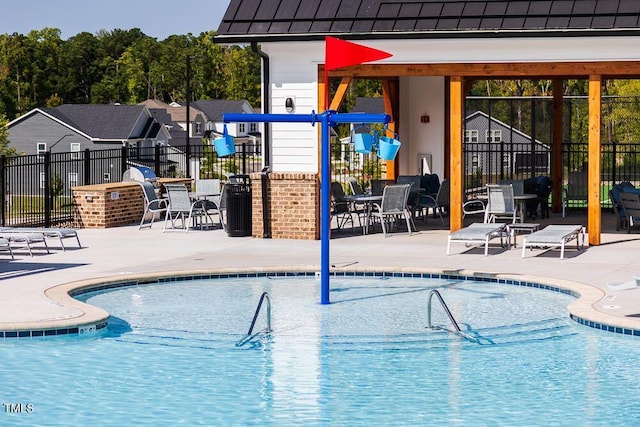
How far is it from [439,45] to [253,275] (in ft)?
17.7

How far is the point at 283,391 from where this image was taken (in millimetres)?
9758

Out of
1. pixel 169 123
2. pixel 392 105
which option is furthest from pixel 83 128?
pixel 392 105

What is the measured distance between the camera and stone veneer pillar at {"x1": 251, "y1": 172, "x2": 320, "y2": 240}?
19391 mm

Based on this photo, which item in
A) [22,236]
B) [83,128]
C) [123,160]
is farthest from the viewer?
[83,128]

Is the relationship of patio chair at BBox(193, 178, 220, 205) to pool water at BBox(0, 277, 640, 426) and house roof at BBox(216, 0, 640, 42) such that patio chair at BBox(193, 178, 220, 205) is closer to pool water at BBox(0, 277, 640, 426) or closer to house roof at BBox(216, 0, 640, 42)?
house roof at BBox(216, 0, 640, 42)

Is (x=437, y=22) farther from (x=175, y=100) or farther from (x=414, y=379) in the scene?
(x=175, y=100)

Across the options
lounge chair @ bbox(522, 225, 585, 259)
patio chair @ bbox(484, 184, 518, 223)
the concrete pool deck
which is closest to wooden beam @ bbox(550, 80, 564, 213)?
the concrete pool deck

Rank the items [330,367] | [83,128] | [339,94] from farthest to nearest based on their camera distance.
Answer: [83,128] < [339,94] < [330,367]

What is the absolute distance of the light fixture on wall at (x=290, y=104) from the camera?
63.5 feet

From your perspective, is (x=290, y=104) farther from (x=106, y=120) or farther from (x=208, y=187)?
(x=106, y=120)

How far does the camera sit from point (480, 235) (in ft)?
55.8

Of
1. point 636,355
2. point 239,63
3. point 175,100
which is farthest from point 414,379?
point 175,100

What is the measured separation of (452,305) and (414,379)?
344cm

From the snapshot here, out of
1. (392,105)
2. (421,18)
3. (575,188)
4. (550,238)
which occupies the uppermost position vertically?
(421,18)
